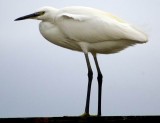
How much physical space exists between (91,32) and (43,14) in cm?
136

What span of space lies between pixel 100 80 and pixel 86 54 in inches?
25.6

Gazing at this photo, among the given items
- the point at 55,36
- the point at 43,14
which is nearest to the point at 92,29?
the point at 55,36

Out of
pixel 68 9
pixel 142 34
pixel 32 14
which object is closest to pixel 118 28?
pixel 142 34

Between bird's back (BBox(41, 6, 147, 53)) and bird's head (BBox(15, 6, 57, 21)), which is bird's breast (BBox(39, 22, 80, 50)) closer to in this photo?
bird's back (BBox(41, 6, 147, 53))

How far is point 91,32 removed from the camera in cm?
981

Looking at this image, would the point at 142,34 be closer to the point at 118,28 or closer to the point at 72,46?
the point at 118,28

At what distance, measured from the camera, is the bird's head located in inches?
413

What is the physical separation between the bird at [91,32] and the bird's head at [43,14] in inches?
3.3

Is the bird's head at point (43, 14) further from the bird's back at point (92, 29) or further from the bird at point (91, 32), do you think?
the bird's back at point (92, 29)

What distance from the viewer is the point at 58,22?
399 inches

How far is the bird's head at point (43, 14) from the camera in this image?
10.5 metres
